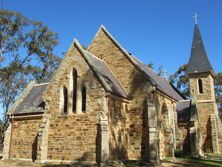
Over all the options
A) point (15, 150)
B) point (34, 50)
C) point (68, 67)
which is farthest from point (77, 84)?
point (34, 50)

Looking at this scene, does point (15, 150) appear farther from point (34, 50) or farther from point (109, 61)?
point (34, 50)

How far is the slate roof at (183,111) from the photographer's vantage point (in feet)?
96.3

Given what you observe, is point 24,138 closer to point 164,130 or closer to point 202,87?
point 164,130

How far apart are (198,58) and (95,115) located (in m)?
24.0

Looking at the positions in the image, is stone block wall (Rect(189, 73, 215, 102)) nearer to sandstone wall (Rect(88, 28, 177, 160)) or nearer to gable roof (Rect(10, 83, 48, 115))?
sandstone wall (Rect(88, 28, 177, 160))

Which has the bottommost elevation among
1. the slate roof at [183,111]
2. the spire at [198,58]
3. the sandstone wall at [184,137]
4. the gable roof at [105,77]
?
the sandstone wall at [184,137]

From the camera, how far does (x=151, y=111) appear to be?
758 inches

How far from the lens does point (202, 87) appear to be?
34.8m

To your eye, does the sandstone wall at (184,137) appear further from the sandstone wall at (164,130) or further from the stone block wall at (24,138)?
the stone block wall at (24,138)

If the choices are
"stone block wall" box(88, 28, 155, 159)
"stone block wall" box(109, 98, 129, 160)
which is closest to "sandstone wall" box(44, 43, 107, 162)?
"stone block wall" box(109, 98, 129, 160)

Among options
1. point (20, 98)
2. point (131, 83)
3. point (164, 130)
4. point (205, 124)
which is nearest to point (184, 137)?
point (205, 124)

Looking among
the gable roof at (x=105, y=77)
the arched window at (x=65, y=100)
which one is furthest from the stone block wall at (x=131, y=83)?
the arched window at (x=65, y=100)

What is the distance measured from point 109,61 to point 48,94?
6494 mm

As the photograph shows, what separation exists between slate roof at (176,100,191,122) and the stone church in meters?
3.86
